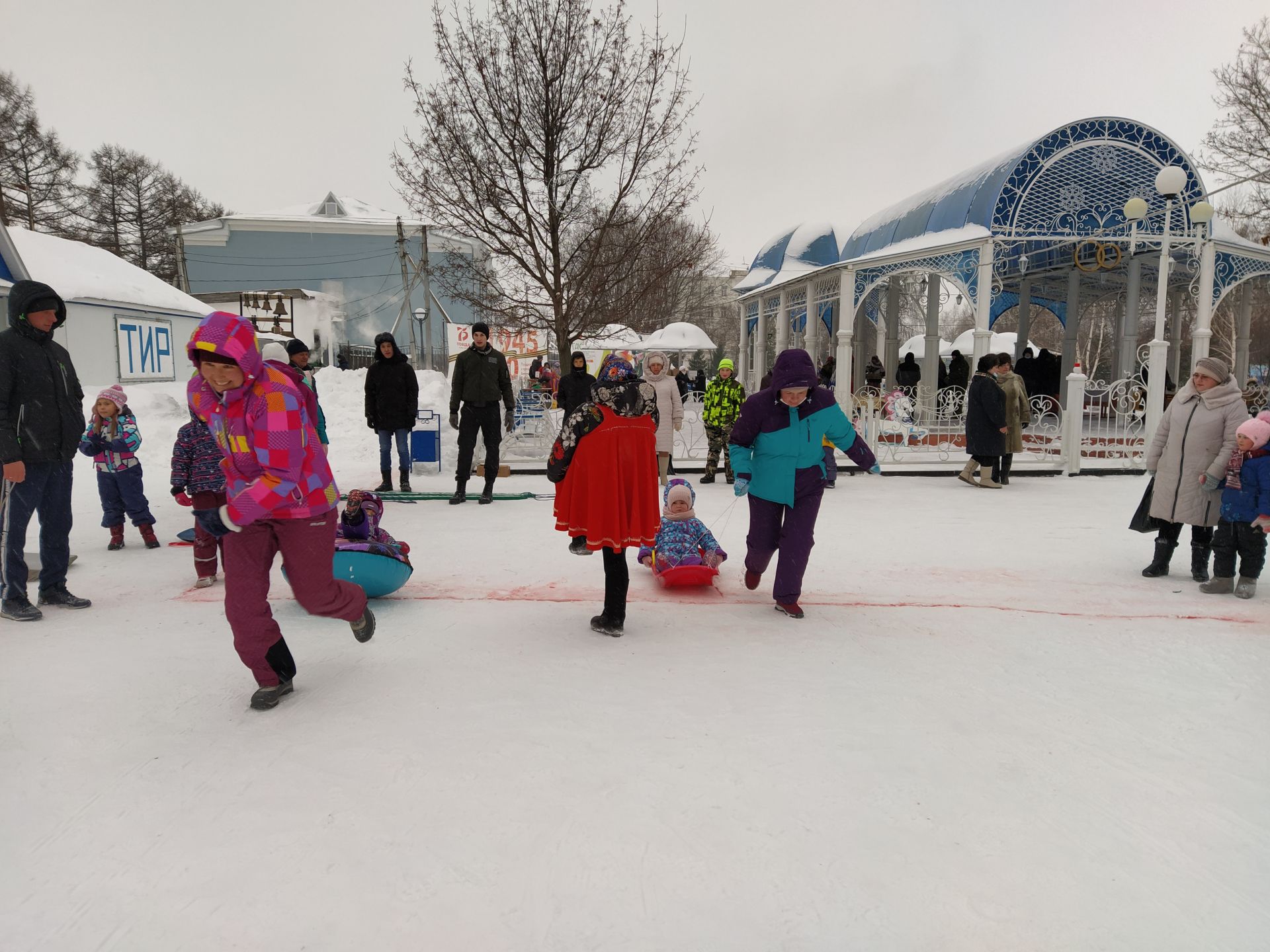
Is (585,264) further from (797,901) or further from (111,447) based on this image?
(797,901)

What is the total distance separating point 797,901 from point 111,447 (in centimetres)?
566

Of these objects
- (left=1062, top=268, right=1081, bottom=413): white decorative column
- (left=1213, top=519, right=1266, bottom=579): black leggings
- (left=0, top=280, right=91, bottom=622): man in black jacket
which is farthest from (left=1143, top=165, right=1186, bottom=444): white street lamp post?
(left=0, top=280, right=91, bottom=622): man in black jacket

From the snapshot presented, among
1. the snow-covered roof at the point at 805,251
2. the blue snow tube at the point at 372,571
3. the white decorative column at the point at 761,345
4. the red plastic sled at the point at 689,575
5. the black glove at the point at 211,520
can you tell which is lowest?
the red plastic sled at the point at 689,575

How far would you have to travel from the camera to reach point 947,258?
12.1 m

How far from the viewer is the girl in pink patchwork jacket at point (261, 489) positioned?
286 cm

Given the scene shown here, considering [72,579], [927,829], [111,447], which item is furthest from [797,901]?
[111,447]

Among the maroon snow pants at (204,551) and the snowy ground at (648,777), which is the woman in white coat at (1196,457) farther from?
the maroon snow pants at (204,551)

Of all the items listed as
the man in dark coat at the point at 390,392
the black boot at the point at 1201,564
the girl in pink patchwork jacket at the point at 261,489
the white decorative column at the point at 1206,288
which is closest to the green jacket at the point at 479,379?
the man in dark coat at the point at 390,392

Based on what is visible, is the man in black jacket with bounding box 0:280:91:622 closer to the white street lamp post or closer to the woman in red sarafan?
the woman in red sarafan

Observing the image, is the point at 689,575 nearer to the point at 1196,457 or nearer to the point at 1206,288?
the point at 1196,457

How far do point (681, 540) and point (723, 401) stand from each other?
4.55m

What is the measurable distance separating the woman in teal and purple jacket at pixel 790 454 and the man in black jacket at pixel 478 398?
3.96m

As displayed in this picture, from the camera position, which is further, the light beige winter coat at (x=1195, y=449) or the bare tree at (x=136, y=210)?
the bare tree at (x=136, y=210)

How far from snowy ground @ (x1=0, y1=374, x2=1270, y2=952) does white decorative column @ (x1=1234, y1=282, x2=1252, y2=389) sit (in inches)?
535
